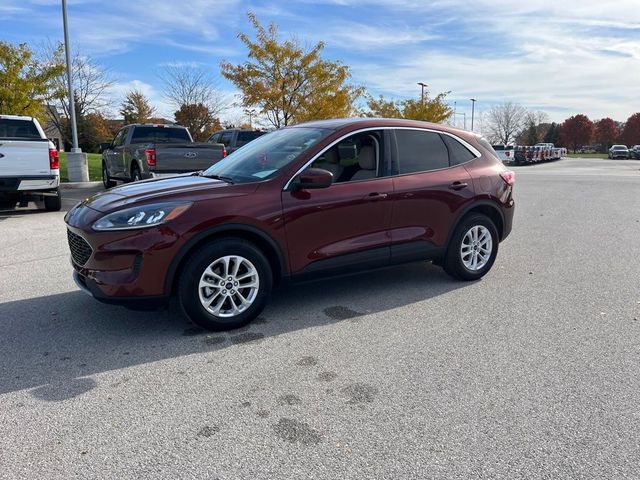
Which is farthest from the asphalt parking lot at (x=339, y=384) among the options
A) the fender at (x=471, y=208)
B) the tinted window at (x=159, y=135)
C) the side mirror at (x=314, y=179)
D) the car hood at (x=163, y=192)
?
the tinted window at (x=159, y=135)

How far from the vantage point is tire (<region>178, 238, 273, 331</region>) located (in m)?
4.06

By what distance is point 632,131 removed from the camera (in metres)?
95.8

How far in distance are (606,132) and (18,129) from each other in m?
113

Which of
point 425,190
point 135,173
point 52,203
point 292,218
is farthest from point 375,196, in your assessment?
point 135,173

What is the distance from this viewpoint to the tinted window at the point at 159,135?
13422 mm

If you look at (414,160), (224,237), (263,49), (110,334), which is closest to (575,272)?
(414,160)

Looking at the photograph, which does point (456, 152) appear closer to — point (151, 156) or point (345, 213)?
point (345, 213)

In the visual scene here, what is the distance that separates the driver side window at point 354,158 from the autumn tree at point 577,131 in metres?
116

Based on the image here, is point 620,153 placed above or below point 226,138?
below

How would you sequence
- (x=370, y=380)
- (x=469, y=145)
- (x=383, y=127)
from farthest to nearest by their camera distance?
(x=469, y=145) → (x=383, y=127) → (x=370, y=380)

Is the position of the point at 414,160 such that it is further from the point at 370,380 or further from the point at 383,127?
the point at 370,380

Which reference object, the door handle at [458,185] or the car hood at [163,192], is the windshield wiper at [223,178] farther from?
the door handle at [458,185]

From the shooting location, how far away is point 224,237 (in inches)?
166

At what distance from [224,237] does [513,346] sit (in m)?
2.39
